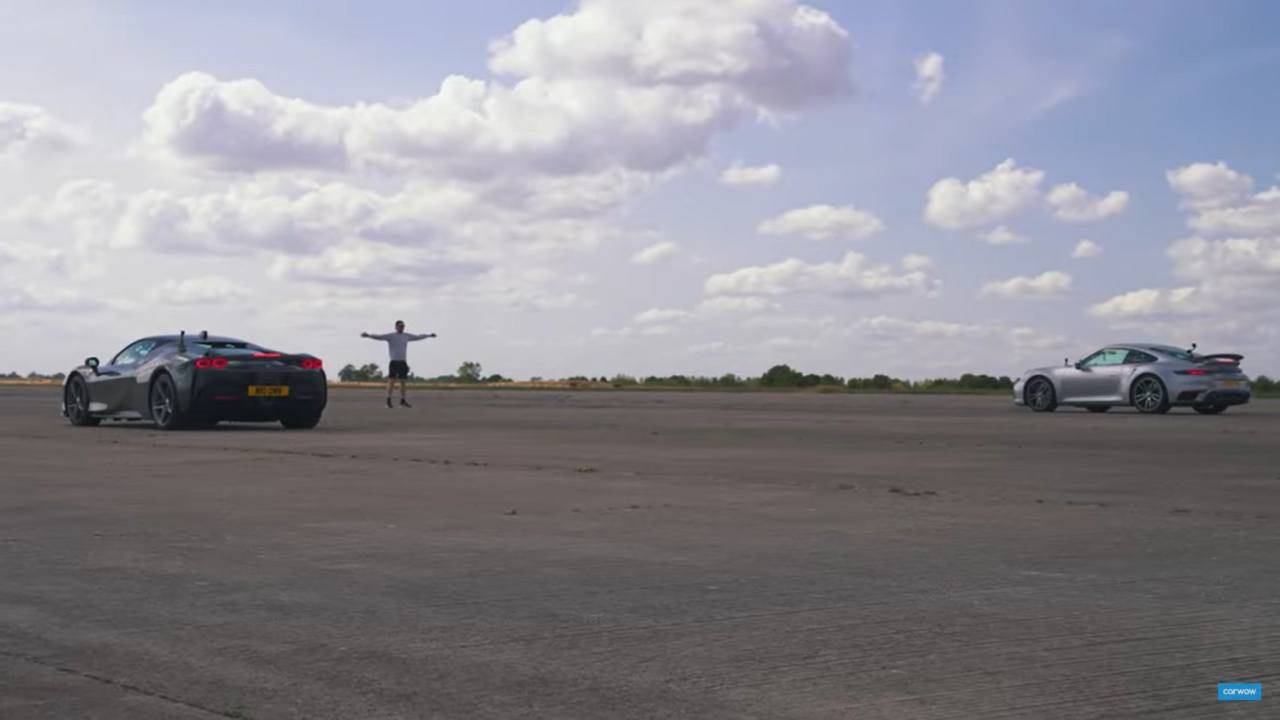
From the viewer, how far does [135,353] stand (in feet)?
70.8

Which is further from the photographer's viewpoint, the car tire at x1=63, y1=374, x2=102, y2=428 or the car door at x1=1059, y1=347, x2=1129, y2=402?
the car door at x1=1059, y1=347, x2=1129, y2=402

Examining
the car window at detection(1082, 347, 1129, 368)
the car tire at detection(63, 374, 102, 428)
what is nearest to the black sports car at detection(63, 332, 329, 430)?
the car tire at detection(63, 374, 102, 428)

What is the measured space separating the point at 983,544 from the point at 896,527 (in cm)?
83

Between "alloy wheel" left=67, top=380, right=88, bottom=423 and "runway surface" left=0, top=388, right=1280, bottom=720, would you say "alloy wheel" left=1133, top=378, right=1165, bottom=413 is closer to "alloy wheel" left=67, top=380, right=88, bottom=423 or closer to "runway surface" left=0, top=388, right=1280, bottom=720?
"runway surface" left=0, top=388, right=1280, bottom=720

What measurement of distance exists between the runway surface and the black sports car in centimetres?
679

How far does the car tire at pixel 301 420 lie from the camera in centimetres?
2084

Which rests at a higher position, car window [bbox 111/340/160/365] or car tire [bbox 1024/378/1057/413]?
car window [bbox 111/340/160/365]

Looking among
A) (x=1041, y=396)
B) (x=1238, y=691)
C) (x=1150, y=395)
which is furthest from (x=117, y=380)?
(x=1238, y=691)

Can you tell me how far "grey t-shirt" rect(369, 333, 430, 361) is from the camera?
1174 inches

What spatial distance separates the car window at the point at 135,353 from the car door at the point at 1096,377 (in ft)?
57.7

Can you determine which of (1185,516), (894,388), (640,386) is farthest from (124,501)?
(640,386)

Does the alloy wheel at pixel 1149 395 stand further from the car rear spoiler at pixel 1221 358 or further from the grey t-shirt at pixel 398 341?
the grey t-shirt at pixel 398 341

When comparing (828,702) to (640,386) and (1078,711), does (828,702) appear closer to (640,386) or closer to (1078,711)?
(1078,711)

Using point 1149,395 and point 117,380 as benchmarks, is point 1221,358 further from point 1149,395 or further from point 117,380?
point 117,380
